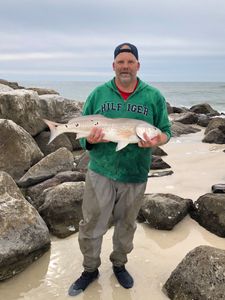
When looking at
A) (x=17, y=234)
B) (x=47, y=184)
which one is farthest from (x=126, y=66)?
(x=47, y=184)

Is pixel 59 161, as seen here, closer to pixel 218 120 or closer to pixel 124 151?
pixel 124 151

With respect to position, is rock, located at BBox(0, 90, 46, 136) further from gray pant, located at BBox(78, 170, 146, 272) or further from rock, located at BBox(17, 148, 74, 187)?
gray pant, located at BBox(78, 170, 146, 272)

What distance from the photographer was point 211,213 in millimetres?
6270

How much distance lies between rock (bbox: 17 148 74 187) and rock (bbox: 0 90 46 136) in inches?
105

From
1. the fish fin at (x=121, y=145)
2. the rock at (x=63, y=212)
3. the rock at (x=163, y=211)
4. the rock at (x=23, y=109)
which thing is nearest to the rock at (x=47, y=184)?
the rock at (x=63, y=212)

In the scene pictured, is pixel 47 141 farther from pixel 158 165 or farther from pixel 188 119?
pixel 188 119

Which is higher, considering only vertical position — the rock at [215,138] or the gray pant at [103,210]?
the gray pant at [103,210]

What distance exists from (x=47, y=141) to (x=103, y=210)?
7.34 m

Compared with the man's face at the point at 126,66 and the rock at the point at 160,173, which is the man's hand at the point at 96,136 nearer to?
the man's face at the point at 126,66

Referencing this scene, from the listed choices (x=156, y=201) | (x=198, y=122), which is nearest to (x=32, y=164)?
(x=156, y=201)

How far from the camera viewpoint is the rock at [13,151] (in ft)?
30.4

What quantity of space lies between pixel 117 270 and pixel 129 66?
95.2 inches

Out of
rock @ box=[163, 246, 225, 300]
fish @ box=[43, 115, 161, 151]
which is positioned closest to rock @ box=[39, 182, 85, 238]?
rock @ box=[163, 246, 225, 300]

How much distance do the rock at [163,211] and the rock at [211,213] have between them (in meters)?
0.21
